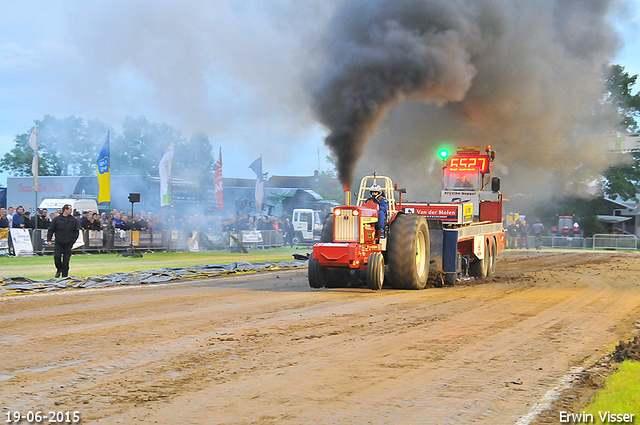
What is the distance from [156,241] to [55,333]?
18110 millimetres

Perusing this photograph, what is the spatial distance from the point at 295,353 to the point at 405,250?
6.34 m

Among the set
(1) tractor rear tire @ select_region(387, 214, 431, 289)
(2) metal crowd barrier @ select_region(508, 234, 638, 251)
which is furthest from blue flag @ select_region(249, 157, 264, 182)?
(1) tractor rear tire @ select_region(387, 214, 431, 289)

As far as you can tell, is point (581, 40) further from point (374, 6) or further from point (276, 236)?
point (276, 236)

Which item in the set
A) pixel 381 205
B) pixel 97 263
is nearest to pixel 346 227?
pixel 381 205

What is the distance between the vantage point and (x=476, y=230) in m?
16.6

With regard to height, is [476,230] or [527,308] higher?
[476,230]

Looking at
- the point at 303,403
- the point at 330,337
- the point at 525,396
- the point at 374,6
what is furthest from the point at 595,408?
the point at 374,6

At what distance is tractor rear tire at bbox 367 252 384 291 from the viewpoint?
1284 cm

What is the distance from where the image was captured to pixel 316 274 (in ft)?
44.0

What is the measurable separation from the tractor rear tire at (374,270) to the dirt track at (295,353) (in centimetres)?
34

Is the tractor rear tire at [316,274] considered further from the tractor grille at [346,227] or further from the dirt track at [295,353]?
the tractor grille at [346,227]

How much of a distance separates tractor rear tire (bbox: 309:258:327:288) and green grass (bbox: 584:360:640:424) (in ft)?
24.9

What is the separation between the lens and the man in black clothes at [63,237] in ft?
49.4

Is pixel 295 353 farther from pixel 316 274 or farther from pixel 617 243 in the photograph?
pixel 617 243
